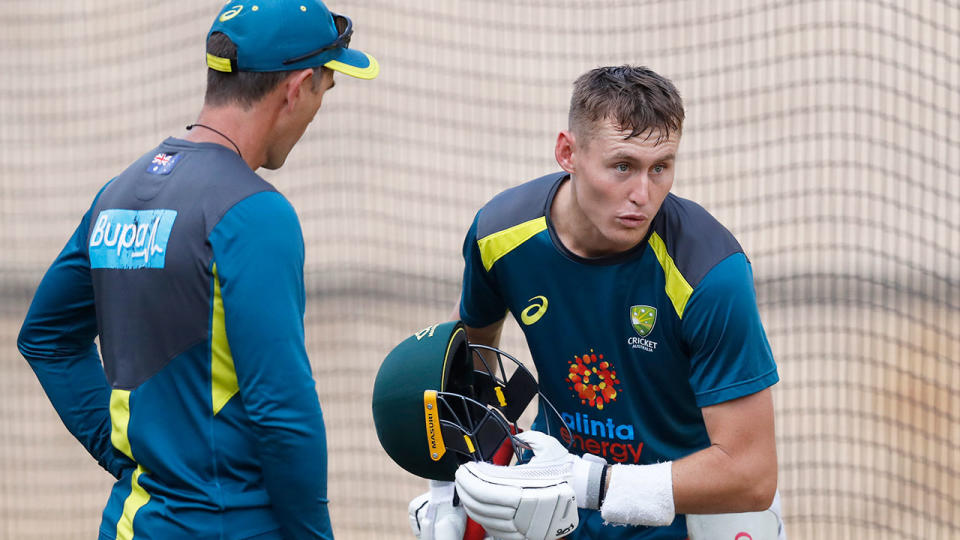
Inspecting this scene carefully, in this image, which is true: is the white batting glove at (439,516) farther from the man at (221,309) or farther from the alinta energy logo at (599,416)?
the man at (221,309)

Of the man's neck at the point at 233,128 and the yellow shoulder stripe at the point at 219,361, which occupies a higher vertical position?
the man's neck at the point at 233,128

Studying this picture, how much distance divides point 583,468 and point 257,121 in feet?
3.63

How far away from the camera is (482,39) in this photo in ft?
26.0

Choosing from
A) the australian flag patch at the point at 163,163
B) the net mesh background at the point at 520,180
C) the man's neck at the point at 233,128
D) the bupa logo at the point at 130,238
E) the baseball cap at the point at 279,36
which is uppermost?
the baseball cap at the point at 279,36

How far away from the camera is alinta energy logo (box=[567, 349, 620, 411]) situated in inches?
109

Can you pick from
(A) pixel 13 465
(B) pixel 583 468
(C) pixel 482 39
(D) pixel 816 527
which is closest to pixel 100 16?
(C) pixel 482 39

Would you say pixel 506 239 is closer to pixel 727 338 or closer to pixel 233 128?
pixel 727 338

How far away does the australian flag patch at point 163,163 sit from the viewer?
2.17 meters

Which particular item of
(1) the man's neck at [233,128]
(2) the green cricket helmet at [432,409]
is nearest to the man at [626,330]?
(2) the green cricket helmet at [432,409]

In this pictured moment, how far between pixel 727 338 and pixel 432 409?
2.39ft

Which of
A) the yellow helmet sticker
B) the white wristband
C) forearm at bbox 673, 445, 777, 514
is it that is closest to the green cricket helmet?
the yellow helmet sticker

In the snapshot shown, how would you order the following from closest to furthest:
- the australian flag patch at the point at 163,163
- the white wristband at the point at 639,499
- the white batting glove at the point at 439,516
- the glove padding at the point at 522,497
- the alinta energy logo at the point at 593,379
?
the australian flag patch at the point at 163,163, the glove padding at the point at 522,497, the white wristband at the point at 639,499, the alinta energy logo at the point at 593,379, the white batting glove at the point at 439,516

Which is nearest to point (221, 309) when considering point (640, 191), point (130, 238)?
point (130, 238)

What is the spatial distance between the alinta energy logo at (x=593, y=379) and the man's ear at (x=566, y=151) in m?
0.50
